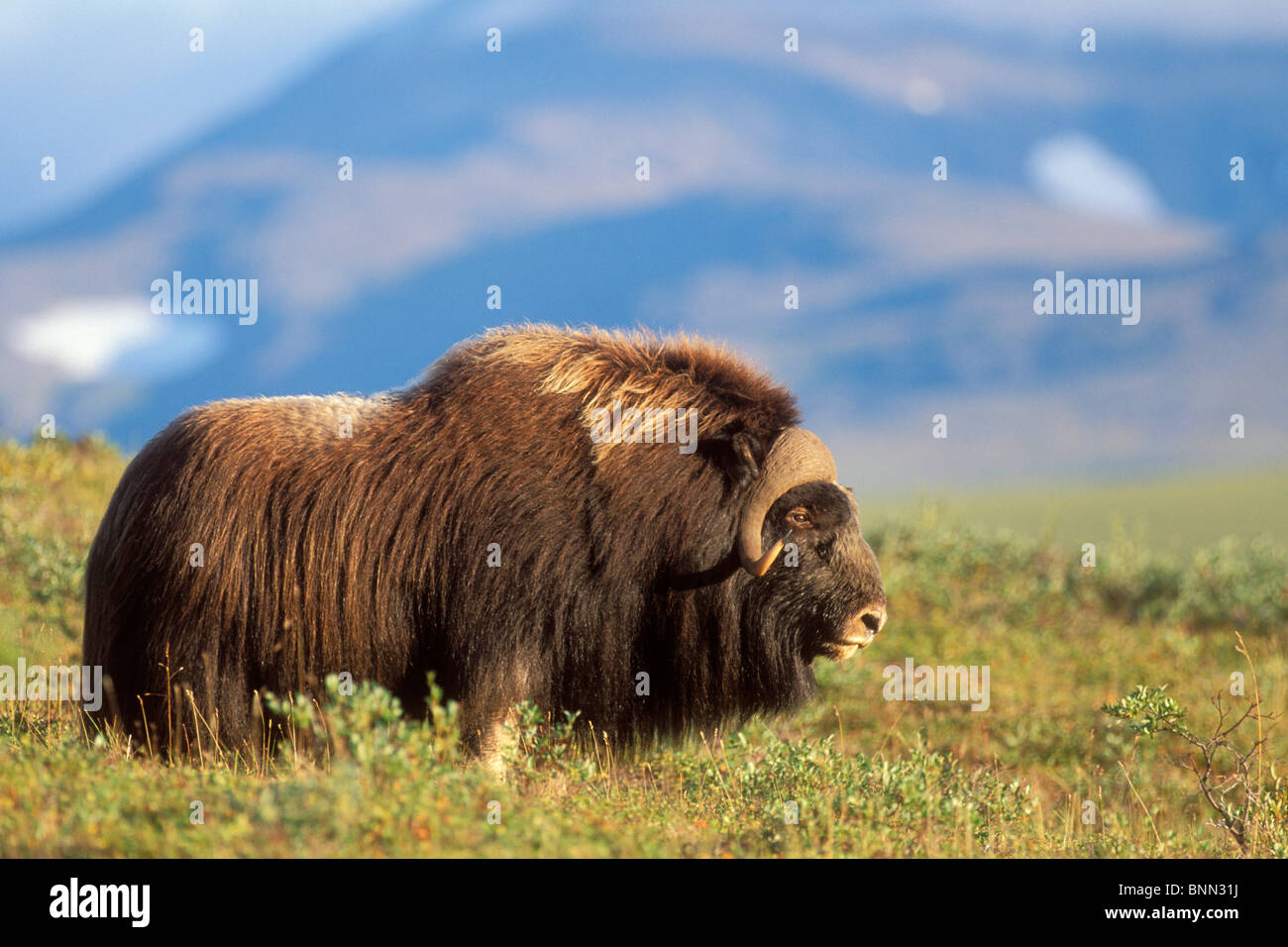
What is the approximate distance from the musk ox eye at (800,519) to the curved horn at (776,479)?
6 cm

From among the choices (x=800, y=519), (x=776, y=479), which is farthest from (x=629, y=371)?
(x=800, y=519)

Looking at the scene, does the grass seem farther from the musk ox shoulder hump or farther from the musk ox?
the musk ox

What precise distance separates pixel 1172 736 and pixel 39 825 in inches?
263

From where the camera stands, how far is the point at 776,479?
16.1 feet

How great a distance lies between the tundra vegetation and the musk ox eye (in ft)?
3.08

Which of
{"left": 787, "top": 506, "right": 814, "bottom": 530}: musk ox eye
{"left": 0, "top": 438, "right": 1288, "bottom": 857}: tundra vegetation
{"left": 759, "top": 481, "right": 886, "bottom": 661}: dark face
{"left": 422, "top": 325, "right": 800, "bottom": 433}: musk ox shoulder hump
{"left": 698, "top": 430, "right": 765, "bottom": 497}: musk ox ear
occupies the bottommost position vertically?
{"left": 0, "top": 438, "right": 1288, "bottom": 857}: tundra vegetation

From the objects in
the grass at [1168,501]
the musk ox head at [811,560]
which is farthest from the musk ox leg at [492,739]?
the grass at [1168,501]

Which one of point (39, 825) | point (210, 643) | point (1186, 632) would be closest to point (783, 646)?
point (210, 643)

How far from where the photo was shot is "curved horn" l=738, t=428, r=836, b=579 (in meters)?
4.84

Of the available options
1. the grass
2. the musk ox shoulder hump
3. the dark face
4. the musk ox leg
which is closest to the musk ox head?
the dark face

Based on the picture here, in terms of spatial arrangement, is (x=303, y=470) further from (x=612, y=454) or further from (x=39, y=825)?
(x=39, y=825)

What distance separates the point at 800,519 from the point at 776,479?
0.23m

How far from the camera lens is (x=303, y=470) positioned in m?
4.88

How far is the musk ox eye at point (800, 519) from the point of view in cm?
500
